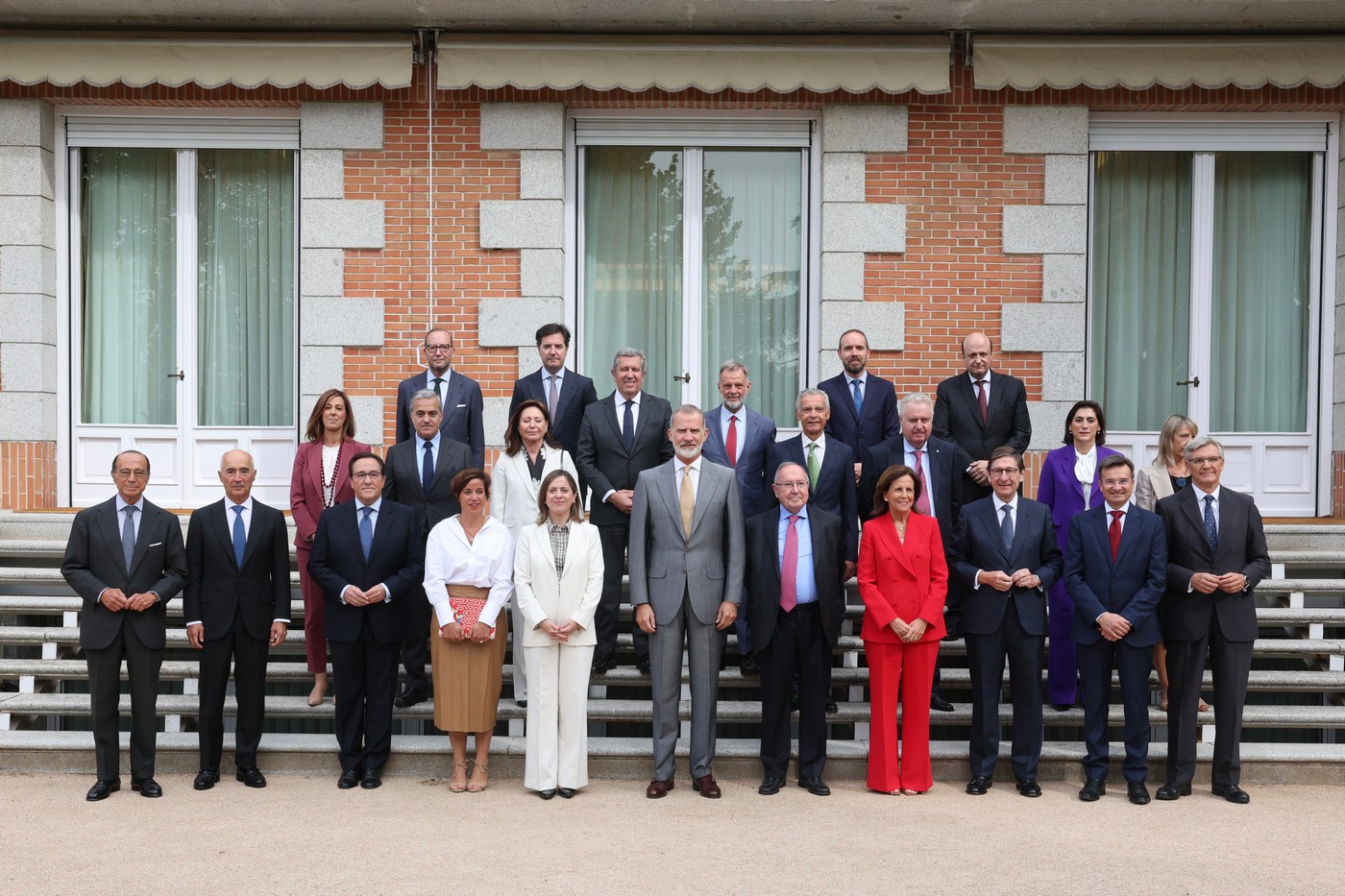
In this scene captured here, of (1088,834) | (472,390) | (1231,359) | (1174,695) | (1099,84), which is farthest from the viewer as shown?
(1231,359)

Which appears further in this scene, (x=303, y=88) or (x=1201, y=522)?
(x=303, y=88)

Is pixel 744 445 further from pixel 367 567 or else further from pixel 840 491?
pixel 367 567

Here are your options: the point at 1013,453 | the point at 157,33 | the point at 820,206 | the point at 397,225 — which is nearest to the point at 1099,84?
the point at 820,206

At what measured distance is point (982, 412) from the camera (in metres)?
7.45

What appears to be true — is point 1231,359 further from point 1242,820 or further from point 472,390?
point 472,390

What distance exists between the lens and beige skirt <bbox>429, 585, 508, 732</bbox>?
6164 mm

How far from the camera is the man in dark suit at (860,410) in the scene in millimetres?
7340

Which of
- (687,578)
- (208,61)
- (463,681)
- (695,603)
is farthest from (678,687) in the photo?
(208,61)

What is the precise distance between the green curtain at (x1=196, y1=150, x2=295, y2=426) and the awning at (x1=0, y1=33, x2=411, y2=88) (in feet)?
2.85

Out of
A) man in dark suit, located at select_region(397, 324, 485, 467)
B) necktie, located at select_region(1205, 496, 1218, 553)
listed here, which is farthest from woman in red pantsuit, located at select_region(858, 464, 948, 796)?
man in dark suit, located at select_region(397, 324, 485, 467)

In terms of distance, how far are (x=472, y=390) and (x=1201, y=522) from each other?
4337 millimetres

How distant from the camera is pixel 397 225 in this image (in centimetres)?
895

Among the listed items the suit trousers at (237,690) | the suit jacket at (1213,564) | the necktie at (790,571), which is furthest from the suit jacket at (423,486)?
the suit jacket at (1213,564)

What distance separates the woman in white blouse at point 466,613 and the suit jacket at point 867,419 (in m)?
2.34
